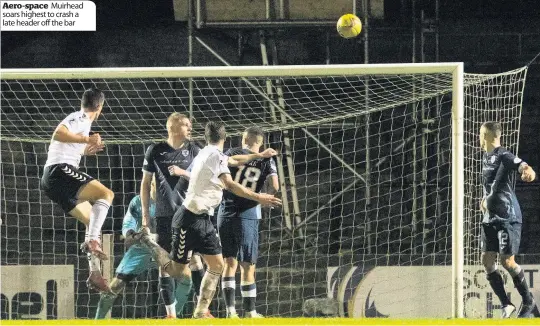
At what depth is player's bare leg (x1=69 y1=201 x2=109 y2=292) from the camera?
8.77 meters

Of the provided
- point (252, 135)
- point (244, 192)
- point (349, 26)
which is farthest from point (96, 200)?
point (349, 26)

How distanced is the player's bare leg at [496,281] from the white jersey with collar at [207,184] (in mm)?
2488

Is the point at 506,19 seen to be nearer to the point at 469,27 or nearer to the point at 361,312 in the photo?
the point at 469,27

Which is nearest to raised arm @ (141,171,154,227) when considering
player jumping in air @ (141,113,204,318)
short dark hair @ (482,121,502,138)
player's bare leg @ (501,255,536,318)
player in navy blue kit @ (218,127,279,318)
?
player jumping in air @ (141,113,204,318)

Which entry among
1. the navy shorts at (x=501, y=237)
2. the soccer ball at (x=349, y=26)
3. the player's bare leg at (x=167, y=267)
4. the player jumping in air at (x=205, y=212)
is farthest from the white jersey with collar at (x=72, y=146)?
the navy shorts at (x=501, y=237)

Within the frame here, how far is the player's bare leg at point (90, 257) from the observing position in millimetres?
8766

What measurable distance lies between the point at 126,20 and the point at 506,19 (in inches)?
159

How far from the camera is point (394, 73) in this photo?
8320mm

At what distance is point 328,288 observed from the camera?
37.1ft

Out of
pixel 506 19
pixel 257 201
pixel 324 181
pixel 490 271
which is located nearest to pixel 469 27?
pixel 506 19

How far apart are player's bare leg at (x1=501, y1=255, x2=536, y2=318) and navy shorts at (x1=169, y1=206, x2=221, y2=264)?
255 centimetres

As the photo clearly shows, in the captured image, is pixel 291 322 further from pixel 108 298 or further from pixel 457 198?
pixel 108 298

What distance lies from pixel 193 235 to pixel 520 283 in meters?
2.88

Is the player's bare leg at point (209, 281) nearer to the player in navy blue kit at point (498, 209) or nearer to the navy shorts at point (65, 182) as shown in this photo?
the navy shorts at point (65, 182)
